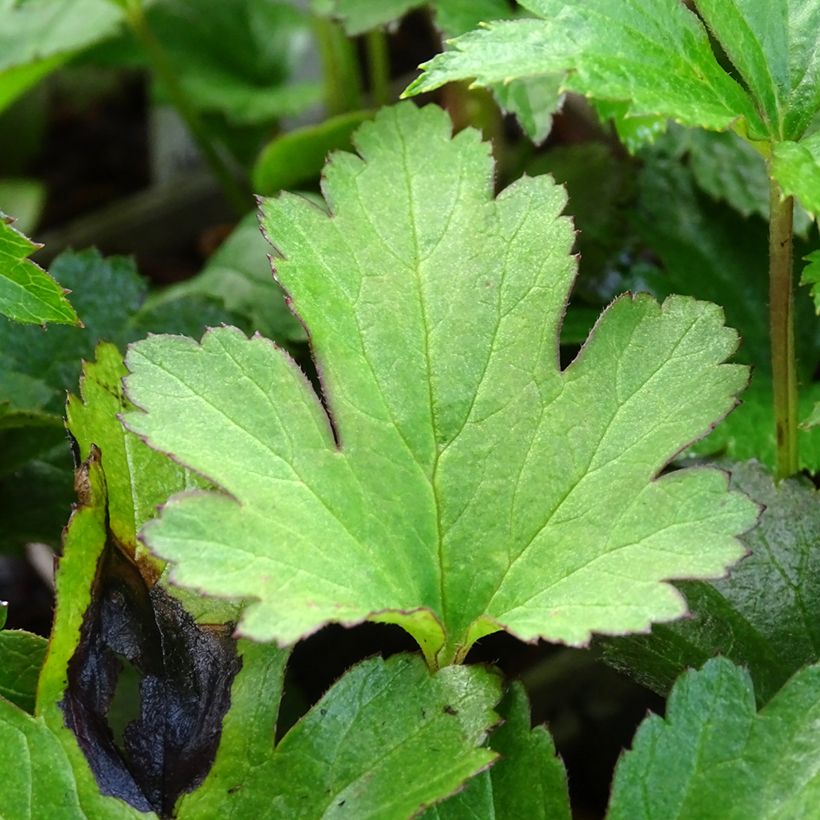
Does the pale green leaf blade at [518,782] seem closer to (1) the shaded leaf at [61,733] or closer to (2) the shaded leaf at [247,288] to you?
(1) the shaded leaf at [61,733]

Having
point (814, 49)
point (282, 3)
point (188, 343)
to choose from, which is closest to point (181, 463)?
point (188, 343)

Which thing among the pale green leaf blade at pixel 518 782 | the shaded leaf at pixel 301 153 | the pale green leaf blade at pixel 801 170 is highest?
the pale green leaf blade at pixel 801 170

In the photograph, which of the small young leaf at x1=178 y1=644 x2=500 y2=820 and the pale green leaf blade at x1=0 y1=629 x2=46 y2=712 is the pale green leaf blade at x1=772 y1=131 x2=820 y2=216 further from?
the pale green leaf blade at x1=0 y1=629 x2=46 y2=712

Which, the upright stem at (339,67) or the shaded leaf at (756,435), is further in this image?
the upright stem at (339,67)

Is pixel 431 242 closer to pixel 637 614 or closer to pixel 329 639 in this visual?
pixel 637 614

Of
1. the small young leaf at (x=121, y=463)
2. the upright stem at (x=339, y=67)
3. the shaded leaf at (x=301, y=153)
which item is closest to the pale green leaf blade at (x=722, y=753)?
the small young leaf at (x=121, y=463)

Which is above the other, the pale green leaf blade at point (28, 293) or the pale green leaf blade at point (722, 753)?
the pale green leaf blade at point (28, 293)
